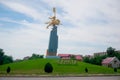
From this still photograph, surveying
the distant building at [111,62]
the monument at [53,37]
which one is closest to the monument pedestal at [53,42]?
the monument at [53,37]

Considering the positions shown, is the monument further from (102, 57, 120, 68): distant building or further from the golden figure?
(102, 57, 120, 68): distant building

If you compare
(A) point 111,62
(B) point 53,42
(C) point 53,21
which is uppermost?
(C) point 53,21

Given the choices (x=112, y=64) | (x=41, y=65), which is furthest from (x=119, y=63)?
(x=41, y=65)

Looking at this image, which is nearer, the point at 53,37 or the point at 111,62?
the point at 53,37

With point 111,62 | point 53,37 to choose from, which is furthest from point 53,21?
point 111,62

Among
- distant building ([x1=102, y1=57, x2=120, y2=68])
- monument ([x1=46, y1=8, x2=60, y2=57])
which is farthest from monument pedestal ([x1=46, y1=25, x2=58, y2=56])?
distant building ([x1=102, y1=57, x2=120, y2=68])

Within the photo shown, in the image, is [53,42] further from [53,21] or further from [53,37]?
[53,21]

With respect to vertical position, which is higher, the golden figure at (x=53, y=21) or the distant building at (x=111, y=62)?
the golden figure at (x=53, y=21)

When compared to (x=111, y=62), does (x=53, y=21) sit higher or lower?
higher

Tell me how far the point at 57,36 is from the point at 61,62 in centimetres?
978

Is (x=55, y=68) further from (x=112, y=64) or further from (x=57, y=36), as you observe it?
(x=112, y=64)

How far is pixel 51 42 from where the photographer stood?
60.8 meters

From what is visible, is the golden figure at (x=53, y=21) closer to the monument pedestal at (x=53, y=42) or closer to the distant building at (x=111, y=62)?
the monument pedestal at (x=53, y=42)

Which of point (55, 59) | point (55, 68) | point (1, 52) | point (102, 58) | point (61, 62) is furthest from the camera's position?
point (102, 58)
